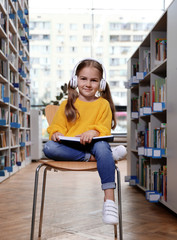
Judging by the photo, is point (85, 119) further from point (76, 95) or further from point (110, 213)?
point (110, 213)

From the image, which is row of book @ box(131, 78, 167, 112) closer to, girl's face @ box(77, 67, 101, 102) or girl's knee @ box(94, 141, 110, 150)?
girl's face @ box(77, 67, 101, 102)

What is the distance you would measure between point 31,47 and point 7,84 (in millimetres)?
3704

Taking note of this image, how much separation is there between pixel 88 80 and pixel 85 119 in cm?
22

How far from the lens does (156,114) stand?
3076mm

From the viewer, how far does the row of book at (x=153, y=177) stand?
280cm

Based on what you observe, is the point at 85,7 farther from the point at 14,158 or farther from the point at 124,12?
the point at 14,158

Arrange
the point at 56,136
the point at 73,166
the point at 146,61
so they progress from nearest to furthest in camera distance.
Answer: the point at 73,166 < the point at 56,136 < the point at 146,61

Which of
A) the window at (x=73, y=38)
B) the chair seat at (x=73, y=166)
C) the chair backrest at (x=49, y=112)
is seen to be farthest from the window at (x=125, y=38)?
the chair seat at (x=73, y=166)

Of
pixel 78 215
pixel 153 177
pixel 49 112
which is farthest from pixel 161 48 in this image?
pixel 78 215

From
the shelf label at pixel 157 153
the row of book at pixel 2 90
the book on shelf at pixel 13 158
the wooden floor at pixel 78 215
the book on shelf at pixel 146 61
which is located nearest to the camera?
the wooden floor at pixel 78 215

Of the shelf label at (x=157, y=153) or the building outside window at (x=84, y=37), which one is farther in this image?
the building outside window at (x=84, y=37)

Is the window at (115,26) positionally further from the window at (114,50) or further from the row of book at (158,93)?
the row of book at (158,93)

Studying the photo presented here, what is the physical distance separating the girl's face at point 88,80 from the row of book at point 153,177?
1.24 m

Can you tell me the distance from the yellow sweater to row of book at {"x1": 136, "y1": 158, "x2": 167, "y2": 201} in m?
1.16
